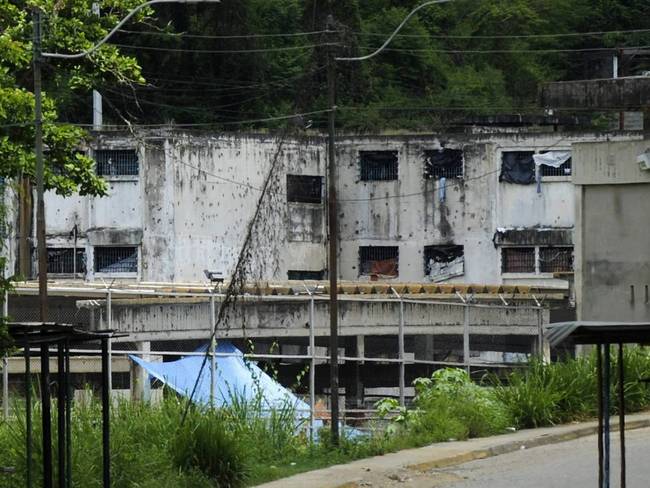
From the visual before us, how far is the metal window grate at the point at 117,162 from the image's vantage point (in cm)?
4534

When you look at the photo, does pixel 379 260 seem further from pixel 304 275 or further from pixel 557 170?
pixel 557 170

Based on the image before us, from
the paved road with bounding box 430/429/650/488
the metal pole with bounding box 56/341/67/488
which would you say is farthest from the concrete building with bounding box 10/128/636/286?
the metal pole with bounding box 56/341/67/488

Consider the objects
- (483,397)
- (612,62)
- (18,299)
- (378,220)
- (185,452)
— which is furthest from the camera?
(612,62)

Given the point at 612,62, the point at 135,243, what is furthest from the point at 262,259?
the point at 612,62

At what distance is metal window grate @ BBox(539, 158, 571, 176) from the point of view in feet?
158

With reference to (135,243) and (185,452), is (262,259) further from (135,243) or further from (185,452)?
(185,452)

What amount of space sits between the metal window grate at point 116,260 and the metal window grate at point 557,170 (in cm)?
1439

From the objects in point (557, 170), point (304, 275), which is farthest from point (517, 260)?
point (304, 275)

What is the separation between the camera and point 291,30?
2303 inches

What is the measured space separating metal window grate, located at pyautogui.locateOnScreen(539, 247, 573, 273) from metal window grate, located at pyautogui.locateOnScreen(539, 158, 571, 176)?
2.66 metres

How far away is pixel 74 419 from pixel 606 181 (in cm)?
2039

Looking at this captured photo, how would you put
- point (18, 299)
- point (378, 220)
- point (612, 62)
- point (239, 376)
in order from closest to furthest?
point (239, 376)
point (18, 299)
point (378, 220)
point (612, 62)

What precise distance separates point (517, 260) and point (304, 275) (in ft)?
25.1

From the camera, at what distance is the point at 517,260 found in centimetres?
4978
